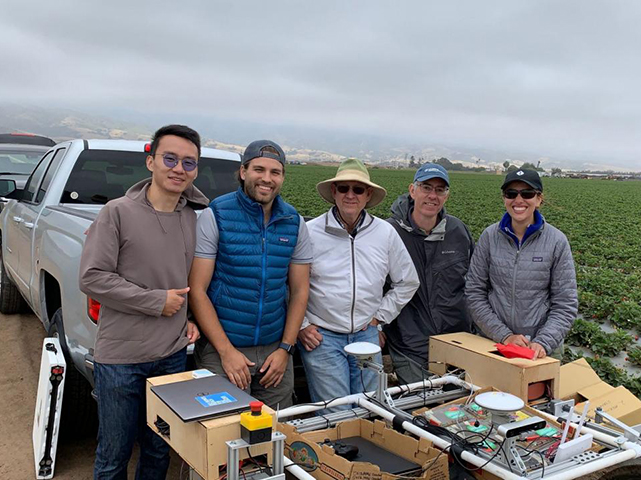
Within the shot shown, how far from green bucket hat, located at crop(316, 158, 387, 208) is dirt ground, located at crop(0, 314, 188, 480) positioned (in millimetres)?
1907

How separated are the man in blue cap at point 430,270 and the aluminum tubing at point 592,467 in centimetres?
171

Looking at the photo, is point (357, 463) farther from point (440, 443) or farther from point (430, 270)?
point (430, 270)

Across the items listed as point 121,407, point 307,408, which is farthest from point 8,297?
point 307,408

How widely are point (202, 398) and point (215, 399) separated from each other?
54 millimetres

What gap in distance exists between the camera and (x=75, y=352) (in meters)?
3.42

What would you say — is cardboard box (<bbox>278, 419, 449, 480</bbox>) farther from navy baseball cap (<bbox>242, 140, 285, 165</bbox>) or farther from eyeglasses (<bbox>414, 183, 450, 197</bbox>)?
eyeglasses (<bbox>414, 183, 450, 197</bbox>)

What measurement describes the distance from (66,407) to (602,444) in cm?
325

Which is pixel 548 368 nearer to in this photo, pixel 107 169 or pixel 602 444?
pixel 602 444

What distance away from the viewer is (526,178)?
346 centimetres

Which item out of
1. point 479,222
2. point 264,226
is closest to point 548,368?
point 264,226

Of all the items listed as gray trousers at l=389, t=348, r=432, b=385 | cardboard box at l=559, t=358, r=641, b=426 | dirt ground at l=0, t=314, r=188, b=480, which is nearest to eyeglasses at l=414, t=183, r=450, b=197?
gray trousers at l=389, t=348, r=432, b=385

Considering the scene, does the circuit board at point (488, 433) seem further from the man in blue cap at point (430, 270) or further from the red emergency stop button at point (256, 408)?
the man in blue cap at point (430, 270)

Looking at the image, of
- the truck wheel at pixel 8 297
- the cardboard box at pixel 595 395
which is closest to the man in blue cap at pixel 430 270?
the cardboard box at pixel 595 395

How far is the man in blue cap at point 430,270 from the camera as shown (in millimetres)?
3918
